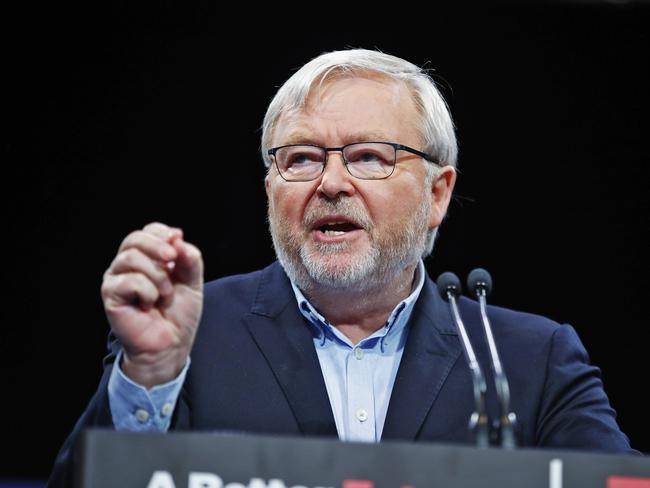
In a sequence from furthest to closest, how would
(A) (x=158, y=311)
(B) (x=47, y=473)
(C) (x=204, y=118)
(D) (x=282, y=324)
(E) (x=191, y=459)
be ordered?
(C) (x=204, y=118) < (B) (x=47, y=473) < (D) (x=282, y=324) < (A) (x=158, y=311) < (E) (x=191, y=459)

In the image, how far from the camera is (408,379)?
215 cm

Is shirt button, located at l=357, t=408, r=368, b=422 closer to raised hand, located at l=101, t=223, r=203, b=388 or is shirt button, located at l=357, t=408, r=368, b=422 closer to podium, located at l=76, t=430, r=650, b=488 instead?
raised hand, located at l=101, t=223, r=203, b=388

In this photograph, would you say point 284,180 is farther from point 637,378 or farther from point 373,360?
point 637,378

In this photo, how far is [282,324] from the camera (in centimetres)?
225

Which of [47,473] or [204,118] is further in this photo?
[204,118]

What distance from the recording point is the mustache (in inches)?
87.7

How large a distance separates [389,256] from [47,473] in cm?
167

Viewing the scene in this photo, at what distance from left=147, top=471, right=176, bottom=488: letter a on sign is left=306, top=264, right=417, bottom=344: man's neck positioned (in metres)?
1.03

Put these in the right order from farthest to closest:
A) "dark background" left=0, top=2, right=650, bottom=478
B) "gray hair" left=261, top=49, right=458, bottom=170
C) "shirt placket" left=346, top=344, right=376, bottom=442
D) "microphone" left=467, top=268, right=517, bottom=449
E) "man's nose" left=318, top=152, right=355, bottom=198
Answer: "dark background" left=0, top=2, right=650, bottom=478
"gray hair" left=261, top=49, right=458, bottom=170
"man's nose" left=318, top=152, right=355, bottom=198
"shirt placket" left=346, top=344, right=376, bottom=442
"microphone" left=467, top=268, right=517, bottom=449

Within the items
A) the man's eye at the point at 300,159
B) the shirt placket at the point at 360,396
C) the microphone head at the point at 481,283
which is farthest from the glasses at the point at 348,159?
the microphone head at the point at 481,283

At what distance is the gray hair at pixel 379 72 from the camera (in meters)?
2.37

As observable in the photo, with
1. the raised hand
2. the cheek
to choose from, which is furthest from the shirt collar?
the raised hand

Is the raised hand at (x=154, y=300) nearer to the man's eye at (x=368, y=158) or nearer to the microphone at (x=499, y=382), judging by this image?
the microphone at (x=499, y=382)

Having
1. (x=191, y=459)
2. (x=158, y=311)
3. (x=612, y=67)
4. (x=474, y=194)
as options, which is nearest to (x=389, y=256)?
(x=158, y=311)
